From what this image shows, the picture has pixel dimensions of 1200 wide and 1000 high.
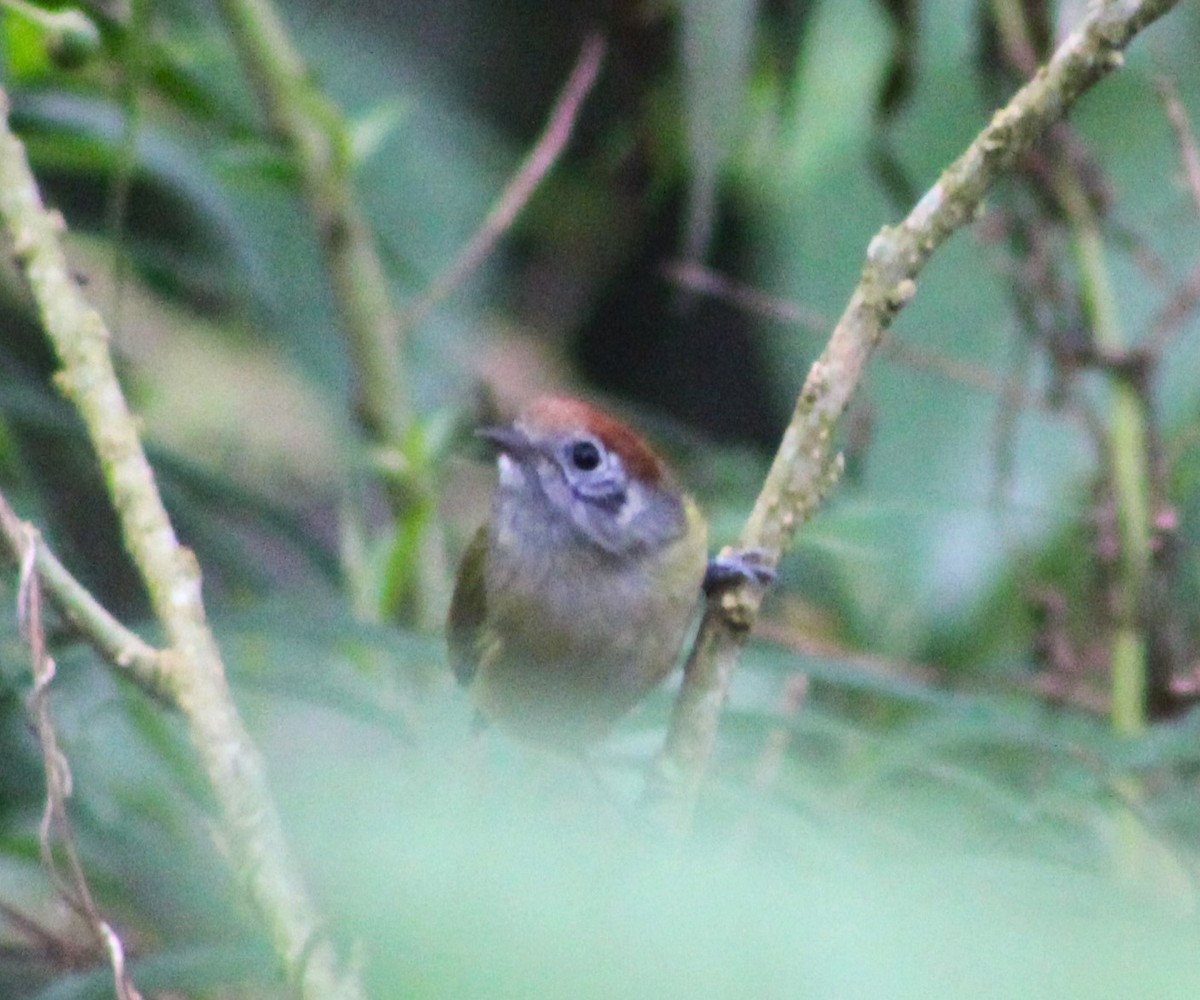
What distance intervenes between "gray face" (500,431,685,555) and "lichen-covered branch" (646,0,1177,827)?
2.30 ft

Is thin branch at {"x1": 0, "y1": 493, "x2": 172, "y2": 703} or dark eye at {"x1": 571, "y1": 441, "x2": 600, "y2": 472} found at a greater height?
dark eye at {"x1": 571, "y1": 441, "x2": 600, "y2": 472}

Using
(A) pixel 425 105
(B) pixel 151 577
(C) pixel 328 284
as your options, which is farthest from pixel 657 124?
(B) pixel 151 577

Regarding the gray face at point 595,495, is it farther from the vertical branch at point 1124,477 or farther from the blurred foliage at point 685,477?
the vertical branch at point 1124,477

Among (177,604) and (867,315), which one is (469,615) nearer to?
(867,315)

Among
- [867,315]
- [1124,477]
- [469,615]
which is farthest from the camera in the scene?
[1124,477]

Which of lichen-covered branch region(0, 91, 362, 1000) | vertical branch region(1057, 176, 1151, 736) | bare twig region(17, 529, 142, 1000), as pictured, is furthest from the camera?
vertical branch region(1057, 176, 1151, 736)

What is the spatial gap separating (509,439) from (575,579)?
0.74 ft

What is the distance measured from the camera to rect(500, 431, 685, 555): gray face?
7.22 feet

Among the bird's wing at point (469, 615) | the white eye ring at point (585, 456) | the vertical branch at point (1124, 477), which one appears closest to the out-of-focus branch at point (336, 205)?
the bird's wing at point (469, 615)

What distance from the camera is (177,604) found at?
3.89 ft

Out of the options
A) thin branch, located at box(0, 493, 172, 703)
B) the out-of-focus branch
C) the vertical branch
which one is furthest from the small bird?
thin branch, located at box(0, 493, 172, 703)

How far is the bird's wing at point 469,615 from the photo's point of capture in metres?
2.35

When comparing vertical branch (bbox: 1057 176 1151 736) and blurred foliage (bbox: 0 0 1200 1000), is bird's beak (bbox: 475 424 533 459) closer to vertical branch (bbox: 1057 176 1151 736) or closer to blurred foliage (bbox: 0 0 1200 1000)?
blurred foliage (bbox: 0 0 1200 1000)

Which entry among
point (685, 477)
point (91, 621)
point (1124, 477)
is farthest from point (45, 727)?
point (685, 477)
